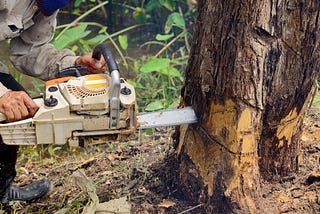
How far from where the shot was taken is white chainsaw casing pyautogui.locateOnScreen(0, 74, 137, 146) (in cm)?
196

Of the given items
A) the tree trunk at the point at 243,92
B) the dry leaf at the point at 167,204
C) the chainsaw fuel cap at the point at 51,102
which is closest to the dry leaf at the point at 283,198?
the tree trunk at the point at 243,92

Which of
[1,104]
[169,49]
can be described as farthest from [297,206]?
[169,49]

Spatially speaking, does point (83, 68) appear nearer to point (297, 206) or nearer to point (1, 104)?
point (1, 104)

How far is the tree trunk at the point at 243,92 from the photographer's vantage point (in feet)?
6.60

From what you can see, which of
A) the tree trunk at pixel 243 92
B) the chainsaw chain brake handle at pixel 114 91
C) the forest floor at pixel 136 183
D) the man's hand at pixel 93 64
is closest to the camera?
the chainsaw chain brake handle at pixel 114 91

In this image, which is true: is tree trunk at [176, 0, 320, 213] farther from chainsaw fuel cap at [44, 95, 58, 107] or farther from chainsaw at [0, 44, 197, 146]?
chainsaw fuel cap at [44, 95, 58, 107]

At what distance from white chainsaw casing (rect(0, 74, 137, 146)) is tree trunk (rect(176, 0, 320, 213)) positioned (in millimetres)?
360

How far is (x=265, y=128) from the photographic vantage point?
228 cm

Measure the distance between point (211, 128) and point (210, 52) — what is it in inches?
12.7

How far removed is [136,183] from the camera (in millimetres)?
2613

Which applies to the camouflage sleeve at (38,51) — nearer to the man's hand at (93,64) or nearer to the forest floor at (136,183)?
the man's hand at (93,64)

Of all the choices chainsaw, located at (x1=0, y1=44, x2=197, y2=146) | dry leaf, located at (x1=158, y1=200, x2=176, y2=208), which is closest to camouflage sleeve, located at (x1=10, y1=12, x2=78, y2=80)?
chainsaw, located at (x1=0, y1=44, x2=197, y2=146)

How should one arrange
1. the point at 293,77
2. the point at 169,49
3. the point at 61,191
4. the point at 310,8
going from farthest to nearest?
1. the point at 169,49
2. the point at 61,191
3. the point at 293,77
4. the point at 310,8

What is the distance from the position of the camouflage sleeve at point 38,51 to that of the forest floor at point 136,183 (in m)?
0.51
